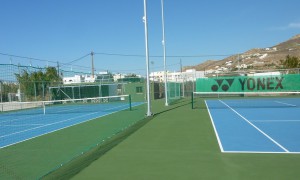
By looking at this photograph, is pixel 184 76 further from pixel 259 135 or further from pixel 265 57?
pixel 265 57

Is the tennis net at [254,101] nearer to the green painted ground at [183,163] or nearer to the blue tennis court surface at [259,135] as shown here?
the blue tennis court surface at [259,135]

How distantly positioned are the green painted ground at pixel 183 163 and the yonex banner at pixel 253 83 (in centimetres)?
2413

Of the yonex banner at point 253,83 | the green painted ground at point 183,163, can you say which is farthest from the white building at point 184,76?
the green painted ground at point 183,163

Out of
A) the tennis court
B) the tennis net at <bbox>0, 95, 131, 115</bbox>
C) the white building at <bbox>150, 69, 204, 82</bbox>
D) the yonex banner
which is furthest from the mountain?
the tennis court

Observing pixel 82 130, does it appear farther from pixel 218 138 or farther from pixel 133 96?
pixel 133 96

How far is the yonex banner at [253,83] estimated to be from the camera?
103 ft

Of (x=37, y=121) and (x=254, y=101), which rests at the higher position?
(x=254, y=101)

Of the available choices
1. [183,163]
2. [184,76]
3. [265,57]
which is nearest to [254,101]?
[184,76]

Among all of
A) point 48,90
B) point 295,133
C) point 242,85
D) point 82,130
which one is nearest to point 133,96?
point 48,90

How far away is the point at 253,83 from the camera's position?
32625 mm

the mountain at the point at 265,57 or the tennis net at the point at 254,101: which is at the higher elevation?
the mountain at the point at 265,57

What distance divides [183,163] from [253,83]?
27.4 meters

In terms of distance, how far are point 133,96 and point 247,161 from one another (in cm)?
3084

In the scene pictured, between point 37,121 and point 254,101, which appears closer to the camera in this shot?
point 37,121
